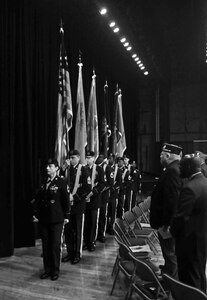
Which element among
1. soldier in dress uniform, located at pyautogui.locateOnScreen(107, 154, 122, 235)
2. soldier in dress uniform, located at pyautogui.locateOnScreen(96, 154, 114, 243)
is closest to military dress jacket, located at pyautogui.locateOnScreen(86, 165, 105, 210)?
soldier in dress uniform, located at pyautogui.locateOnScreen(96, 154, 114, 243)

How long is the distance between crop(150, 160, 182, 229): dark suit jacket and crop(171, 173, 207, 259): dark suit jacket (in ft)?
2.50

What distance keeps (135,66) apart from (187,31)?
2.02 meters

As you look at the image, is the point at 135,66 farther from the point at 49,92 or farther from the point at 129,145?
the point at 49,92

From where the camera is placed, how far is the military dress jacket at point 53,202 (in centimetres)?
444

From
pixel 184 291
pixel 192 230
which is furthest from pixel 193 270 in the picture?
pixel 184 291

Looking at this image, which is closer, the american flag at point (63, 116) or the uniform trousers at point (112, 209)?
the american flag at point (63, 116)

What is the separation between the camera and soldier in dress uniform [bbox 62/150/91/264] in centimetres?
526

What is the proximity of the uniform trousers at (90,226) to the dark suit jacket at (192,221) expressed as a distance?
3048 millimetres

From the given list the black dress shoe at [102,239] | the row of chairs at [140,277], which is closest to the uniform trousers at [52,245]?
the row of chairs at [140,277]

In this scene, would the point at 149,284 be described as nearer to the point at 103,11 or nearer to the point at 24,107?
the point at 24,107

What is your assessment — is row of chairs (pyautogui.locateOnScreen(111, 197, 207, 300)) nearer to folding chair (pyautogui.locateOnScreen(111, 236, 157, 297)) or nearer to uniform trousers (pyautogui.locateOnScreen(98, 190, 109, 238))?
folding chair (pyautogui.locateOnScreen(111, 236, 157, 297))

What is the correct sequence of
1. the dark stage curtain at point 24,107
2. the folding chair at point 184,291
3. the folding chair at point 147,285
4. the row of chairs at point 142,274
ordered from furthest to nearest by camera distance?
the dark stage curtain at point 24,107 < the folding chair at point 147,285 < the row of chairs at point 142,274 < the folding chair at point 184,291

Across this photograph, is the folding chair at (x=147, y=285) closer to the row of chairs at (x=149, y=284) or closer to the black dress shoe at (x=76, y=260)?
the row of chairs at (x=149, y=284)

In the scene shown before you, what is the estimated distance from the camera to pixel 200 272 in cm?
303
